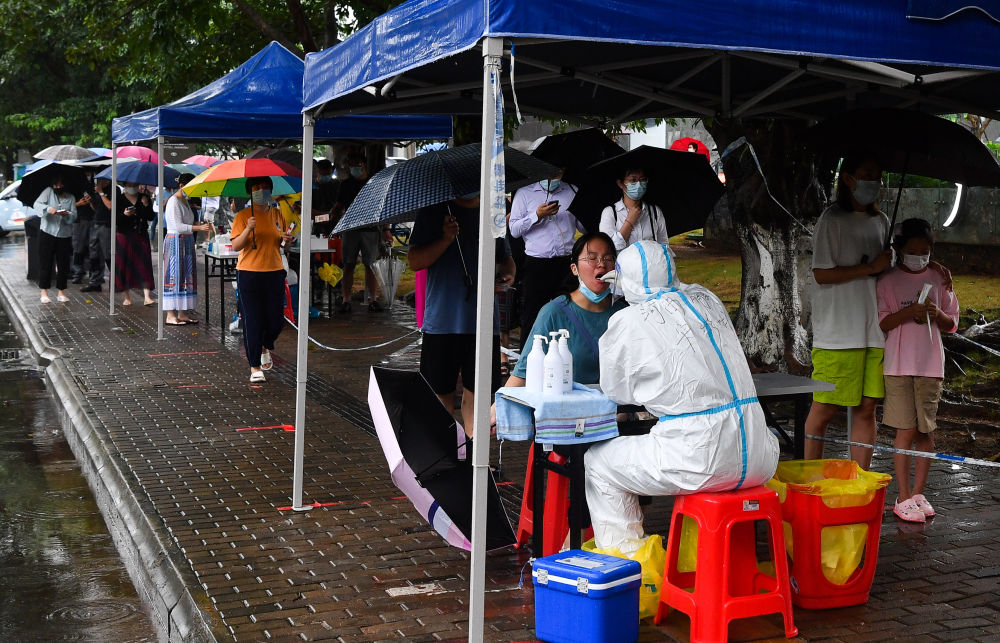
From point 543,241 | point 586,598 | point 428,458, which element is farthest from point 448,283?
point 543,241

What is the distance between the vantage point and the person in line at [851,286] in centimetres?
621

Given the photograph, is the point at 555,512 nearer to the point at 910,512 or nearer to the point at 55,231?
the point at 910,512

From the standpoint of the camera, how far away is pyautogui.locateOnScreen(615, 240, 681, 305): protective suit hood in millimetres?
4680

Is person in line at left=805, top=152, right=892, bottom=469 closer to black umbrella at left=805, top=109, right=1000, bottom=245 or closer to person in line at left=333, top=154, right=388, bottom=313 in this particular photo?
black umbrella at left=805, top=109, right=1000, bottom=245

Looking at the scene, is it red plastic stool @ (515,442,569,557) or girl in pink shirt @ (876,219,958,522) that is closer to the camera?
red plastic stool @ (515,442,569,557)

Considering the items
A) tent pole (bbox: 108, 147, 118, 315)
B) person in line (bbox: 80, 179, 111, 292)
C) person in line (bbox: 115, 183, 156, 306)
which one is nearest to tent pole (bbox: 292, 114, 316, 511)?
tent pole (bbox: 108, 147, 118, 315)

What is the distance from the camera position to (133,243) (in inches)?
663

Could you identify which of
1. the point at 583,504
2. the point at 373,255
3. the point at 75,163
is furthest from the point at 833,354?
the point at 75,163

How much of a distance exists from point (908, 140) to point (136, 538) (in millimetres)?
4837

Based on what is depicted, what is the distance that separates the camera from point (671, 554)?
4.64 m

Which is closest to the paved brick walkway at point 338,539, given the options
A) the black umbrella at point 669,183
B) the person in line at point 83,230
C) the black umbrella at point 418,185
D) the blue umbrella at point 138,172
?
the black umbrella at point 418,185

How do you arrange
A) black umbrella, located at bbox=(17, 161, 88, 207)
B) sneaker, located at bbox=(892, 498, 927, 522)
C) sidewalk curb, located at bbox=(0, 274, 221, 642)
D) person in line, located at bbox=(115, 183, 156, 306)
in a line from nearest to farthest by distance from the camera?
1. sidewalk curb, located at bbox=(0, 274, 221, 642)
2. sneaker, located at bbox=(892, 498, 927, 522)
3. person in line, located at bbox=(115, 183, 156, 306)
4. black umbrella, located at bbox=(17, 161, 88, 207)

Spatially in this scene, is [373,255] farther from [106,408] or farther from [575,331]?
[575,331]

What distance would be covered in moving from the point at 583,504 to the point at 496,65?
207 cm
